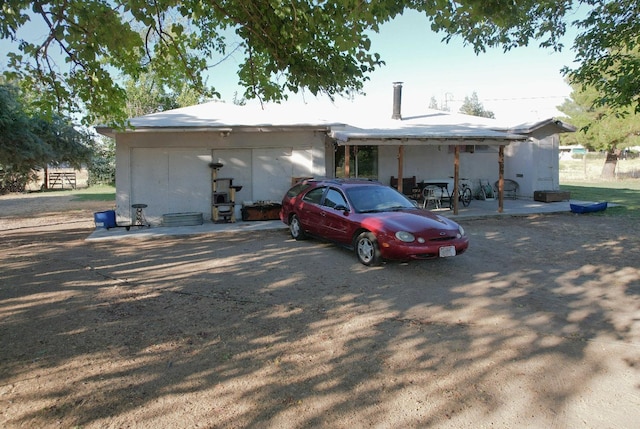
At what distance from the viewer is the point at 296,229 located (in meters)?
10.5

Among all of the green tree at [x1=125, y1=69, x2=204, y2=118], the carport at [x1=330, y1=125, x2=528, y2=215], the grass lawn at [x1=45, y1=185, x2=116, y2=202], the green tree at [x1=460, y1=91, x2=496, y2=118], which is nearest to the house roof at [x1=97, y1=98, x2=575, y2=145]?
the carport at [x1=330, y1=125, x2=528, y2=215]

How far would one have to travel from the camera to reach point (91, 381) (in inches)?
148

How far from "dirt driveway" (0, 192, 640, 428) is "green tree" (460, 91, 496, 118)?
7964 cm

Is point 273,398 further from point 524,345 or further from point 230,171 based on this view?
point 230,171

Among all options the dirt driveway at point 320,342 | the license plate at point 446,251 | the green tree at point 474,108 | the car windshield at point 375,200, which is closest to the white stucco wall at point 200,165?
the dirt driveway at point 320,342

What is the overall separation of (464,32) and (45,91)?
25.5ft

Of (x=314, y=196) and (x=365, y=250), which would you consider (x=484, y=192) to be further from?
(x=365, y=250)

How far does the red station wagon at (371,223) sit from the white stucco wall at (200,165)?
3.75 metres

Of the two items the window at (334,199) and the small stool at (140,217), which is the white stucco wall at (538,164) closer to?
the window at (334,199)

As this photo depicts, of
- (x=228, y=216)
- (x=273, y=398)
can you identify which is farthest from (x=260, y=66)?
(x=273, y=398)

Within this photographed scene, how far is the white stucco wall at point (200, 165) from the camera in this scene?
1327 centimetres

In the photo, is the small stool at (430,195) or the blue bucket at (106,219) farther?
the small stool at (430,195)

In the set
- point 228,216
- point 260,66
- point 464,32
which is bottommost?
point 228,216

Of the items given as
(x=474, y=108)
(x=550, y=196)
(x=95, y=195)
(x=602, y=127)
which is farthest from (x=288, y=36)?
(x=474, y=108)
